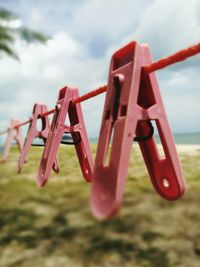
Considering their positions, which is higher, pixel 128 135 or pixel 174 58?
pixel 174 58

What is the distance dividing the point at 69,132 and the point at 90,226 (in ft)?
23.5

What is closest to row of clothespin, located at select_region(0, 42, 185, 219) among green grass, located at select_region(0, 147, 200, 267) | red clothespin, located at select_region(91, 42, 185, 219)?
red clothespin, located at select_region(91, 42, 185, 219)

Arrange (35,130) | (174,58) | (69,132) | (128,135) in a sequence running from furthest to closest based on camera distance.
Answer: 1. (35,130)
2. (69,132)
3. (174,58)
4. (128,135)

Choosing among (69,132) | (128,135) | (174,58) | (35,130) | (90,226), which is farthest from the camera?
(90,226)

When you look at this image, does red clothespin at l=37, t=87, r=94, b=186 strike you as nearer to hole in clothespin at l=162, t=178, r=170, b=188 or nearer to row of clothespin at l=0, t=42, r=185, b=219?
row of clothespin at l=0, t=42, r=185, b=219

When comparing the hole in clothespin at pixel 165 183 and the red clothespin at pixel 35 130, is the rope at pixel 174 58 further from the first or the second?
the red clothespin at pixel 35 130

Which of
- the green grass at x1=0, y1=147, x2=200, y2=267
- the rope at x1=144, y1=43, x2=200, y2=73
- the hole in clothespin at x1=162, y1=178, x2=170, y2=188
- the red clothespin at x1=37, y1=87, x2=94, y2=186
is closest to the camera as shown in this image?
the rope at x1=144, y1=43, x2=200, y2=73

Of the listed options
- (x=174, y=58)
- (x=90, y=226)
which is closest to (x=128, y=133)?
(x=174, y=58)

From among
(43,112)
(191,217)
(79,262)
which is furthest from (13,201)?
(43,112)

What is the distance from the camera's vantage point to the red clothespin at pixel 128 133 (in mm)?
1226

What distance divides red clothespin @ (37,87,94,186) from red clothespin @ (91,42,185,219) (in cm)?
52

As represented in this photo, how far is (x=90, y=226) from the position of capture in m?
8.91

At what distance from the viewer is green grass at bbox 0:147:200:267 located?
7586mm

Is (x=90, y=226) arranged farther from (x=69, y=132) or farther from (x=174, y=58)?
(x=174, y=58)
